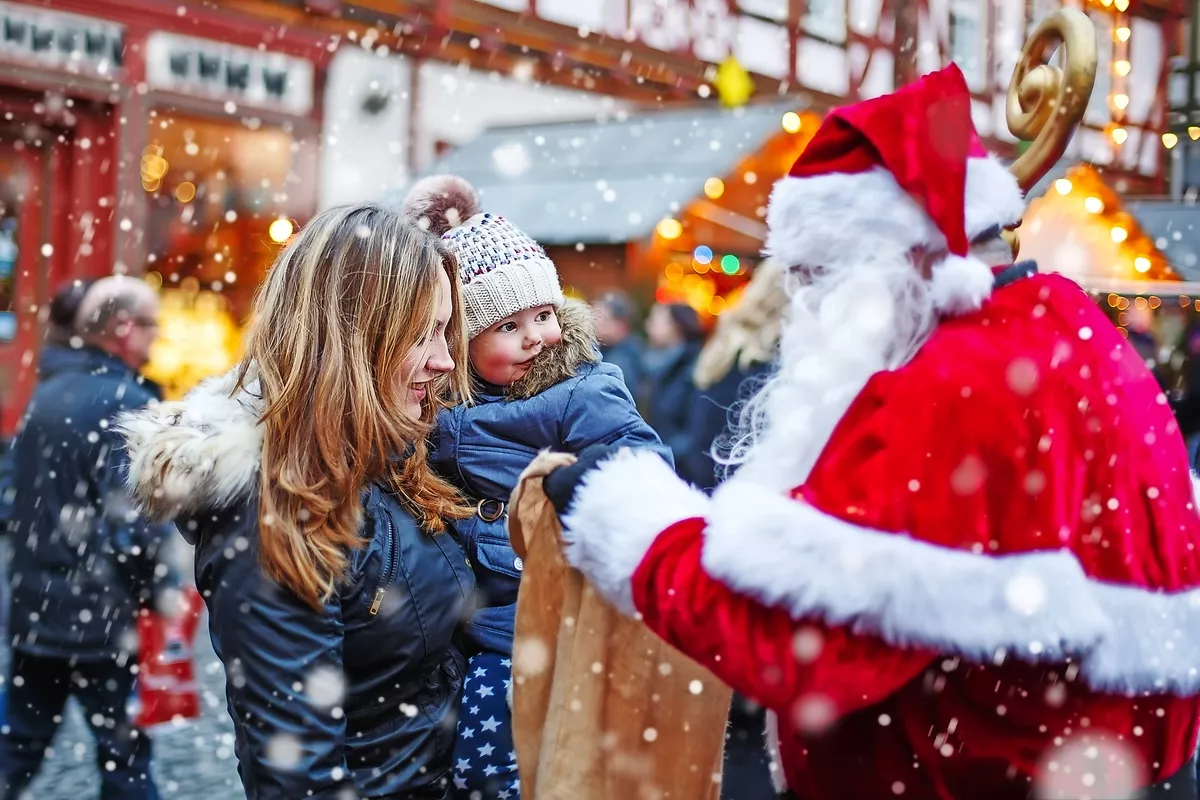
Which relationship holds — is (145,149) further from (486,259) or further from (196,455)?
(196,455)

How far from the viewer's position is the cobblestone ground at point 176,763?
15.6ft

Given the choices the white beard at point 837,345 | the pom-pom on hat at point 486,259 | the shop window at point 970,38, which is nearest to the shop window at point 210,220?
the pom-pom on hat at point 486,259

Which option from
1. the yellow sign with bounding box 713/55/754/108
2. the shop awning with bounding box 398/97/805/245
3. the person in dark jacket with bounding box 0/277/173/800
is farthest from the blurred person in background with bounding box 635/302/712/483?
the yellow sign with bounding box 713/55/754/108

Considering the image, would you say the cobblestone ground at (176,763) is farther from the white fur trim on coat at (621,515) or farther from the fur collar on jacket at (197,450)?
the white fur trim on coat at (621,515)

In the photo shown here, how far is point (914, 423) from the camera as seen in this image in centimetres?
180

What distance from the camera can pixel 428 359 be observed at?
2295mm

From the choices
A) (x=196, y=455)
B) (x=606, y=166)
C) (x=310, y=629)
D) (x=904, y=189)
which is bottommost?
(x=310, y=629)

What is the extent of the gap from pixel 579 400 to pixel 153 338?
8.95 feet

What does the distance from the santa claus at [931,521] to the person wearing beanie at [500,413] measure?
57 cm

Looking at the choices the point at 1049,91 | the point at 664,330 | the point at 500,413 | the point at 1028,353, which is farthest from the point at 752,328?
the point at 1028,353

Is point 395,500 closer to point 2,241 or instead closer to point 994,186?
point 994,186

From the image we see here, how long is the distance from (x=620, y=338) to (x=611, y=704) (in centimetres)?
756

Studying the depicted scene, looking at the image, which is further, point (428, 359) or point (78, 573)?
point (78, 573)

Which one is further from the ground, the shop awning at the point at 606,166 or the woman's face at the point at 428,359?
the shop awning at the point at 606,166
